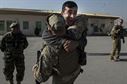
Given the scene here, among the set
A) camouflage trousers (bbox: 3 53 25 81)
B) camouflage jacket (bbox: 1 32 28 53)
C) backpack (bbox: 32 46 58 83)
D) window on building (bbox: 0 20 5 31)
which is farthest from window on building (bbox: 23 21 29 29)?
backpack (bbox: 32 46 58 83)

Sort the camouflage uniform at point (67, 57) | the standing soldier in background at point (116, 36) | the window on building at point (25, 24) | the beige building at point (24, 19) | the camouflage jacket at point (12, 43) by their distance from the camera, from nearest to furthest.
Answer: the camouflage uniform at point (67, 57), the camouflage jacket at point (12, 43), the standing soldier in background at point (116, 36), the beige building at point (24, 19), the window on building at point (25, 24)

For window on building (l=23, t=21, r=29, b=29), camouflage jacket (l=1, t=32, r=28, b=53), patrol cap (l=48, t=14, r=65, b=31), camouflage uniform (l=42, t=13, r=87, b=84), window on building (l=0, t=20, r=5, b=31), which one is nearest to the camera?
patrol cap (l=48, t=14, r=65, b=31)

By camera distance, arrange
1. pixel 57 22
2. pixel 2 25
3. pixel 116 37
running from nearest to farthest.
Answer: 1. pixel 57 22
2. pixel 116 37
3. pixel 2 25

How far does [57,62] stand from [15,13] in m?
58.4

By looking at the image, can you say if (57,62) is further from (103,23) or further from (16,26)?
(103,23)

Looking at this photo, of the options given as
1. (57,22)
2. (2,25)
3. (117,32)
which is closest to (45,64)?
(57,22)

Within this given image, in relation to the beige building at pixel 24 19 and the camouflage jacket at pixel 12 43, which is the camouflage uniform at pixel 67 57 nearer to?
the camouflage jacket at pixel 12 43

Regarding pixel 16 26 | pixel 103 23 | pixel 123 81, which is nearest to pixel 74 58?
pixel 16 26

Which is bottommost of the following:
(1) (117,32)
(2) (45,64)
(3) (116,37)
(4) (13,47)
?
(3) (116,37)

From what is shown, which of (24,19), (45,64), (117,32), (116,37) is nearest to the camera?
(45,64)

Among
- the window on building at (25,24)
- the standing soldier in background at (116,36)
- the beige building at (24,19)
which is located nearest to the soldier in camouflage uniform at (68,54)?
the standing soldier in background at (116,36)

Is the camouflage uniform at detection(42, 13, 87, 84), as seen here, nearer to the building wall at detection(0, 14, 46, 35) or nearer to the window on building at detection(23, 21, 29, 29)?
the building wall at detection(0, 14, 46, 35)

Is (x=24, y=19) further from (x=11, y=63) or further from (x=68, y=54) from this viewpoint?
(x=68, y=54)

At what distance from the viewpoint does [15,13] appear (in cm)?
6178
